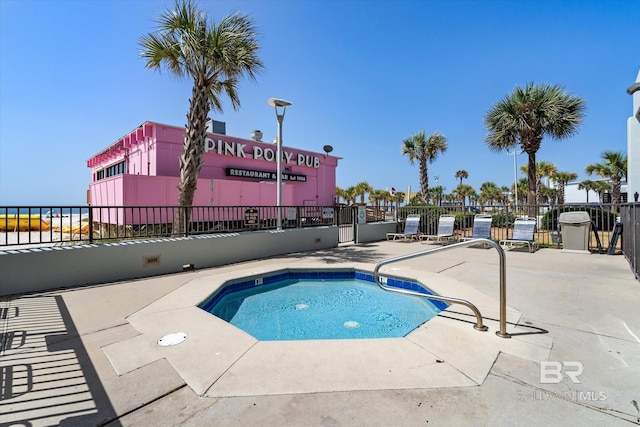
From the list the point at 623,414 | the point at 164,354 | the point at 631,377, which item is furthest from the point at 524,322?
the point at 164,354

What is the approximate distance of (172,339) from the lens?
3.27m

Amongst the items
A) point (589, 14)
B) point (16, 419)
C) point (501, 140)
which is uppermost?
point (589, 14)

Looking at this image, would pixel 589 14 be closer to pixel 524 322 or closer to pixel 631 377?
pixel 524 322

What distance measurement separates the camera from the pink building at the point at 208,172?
12.9 metres

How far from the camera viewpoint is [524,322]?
12.0 ft

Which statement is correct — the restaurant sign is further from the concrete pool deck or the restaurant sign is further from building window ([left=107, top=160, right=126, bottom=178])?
the concrete pool deck

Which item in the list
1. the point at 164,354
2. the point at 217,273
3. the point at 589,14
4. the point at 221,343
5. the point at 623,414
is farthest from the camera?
the point at 589,14

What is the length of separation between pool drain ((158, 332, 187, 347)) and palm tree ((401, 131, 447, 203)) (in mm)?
20494

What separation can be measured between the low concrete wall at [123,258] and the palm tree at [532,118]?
12497 mm

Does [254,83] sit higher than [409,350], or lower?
higher

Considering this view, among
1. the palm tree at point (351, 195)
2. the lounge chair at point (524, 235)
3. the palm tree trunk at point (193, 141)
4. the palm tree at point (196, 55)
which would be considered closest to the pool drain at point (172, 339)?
the palm tree at point (196, 55)

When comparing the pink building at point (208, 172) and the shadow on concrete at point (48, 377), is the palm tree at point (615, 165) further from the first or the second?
the shadow on concrete at point (48, 377)

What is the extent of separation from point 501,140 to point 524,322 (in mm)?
14615

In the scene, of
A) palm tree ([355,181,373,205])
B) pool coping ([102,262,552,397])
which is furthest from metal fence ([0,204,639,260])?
palm tree ([355,181,373,205])
